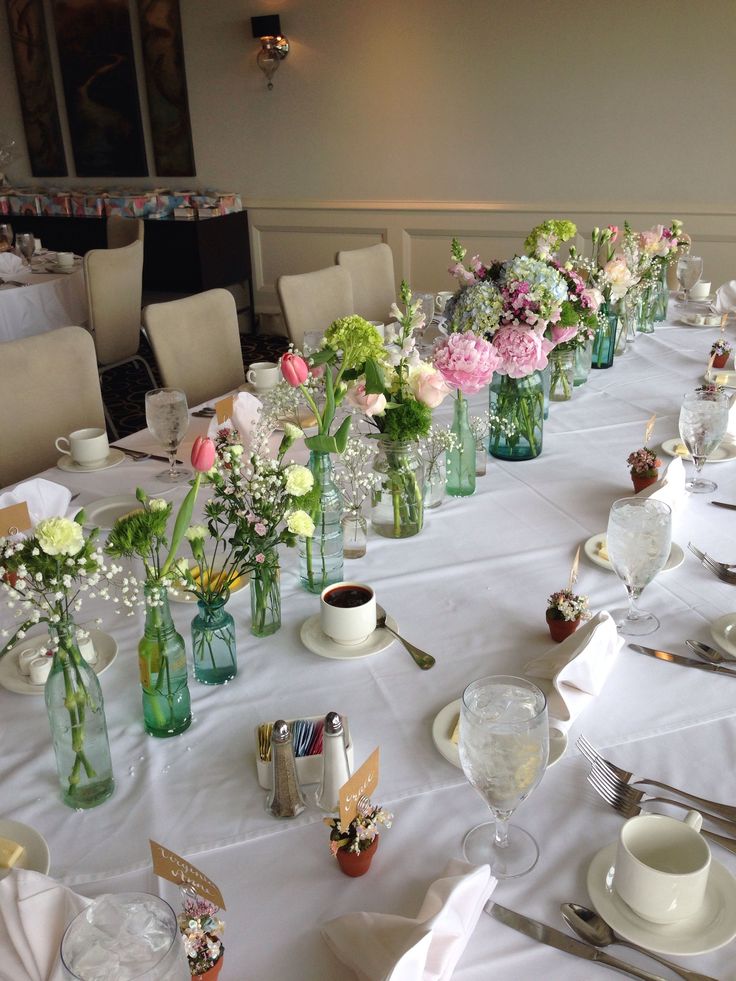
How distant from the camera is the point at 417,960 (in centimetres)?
68

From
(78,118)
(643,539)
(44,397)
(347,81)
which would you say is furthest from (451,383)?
(78,118)

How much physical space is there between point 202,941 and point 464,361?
3.24ft

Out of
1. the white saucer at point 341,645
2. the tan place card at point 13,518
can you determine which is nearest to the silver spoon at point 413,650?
the white saucer at point 341,645

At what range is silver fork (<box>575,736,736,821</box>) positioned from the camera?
0.89 m

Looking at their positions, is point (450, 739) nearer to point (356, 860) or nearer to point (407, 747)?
point (407, 747)

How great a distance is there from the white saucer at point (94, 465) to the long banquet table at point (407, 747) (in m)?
0.60

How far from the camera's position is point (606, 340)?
2461mm

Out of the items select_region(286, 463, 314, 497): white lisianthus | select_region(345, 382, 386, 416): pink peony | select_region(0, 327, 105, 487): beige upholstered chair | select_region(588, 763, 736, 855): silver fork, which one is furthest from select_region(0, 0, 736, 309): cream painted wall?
select_region(588, 763, 736, 855): silver fork

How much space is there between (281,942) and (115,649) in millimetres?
544

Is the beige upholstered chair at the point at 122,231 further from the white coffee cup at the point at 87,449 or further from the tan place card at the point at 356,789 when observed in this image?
the tan place card at the point at 356,789

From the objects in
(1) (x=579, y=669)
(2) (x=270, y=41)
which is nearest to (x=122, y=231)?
(2) (x=270, y=41)

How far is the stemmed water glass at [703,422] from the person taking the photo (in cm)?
150

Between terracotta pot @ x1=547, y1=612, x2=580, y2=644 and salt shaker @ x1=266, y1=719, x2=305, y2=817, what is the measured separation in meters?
0.45

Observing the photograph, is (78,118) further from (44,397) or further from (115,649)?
(115,649)
